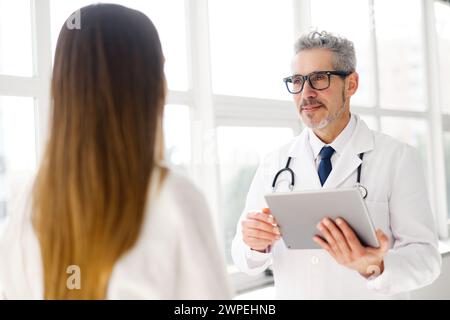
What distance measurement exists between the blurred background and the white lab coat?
144mm

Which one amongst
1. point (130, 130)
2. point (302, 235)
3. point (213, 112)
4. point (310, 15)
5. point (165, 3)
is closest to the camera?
point (130, 130)

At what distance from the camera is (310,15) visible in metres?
1.89

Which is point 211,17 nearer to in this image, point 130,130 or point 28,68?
point 28,68

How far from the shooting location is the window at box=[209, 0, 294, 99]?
1435mm

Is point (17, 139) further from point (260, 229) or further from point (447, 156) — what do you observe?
point (447, 156)

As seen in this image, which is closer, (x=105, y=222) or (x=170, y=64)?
(x=105, y=222)

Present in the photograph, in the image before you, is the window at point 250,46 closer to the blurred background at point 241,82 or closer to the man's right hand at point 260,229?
the blurred background at point 241,82

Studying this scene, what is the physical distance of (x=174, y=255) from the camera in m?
0.51

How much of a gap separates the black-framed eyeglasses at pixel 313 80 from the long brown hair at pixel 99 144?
63 centimetres

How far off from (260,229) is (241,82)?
74 centimetres

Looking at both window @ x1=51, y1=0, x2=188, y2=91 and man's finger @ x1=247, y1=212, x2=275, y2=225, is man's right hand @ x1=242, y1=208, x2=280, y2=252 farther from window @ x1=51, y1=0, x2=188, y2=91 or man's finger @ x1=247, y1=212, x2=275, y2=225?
window @ x1=51, y1=0, x2=188, y2=91

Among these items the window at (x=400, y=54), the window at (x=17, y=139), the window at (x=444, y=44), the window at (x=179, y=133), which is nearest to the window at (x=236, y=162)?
the window at (x=179, y=133)
